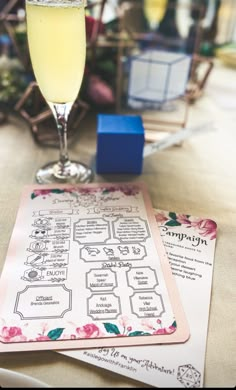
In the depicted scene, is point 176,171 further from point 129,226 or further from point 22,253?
point 22,253

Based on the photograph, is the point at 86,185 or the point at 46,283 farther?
the point at 86,185

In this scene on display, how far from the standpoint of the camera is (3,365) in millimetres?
→ 304

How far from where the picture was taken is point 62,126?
550 millimetres

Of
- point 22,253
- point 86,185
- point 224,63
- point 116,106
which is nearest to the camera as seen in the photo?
point 22,253

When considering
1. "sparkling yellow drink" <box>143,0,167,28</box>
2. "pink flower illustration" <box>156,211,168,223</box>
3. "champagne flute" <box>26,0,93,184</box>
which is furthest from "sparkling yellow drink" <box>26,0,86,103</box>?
"sparkling yellow drink" <box>143,0,167,28</box>

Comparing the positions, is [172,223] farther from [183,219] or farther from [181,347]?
[181,347]

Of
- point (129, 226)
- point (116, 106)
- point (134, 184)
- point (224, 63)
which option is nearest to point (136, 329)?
point (129, 226)

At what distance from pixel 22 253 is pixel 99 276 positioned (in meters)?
0.10

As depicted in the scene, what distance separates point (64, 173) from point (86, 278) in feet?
0.75

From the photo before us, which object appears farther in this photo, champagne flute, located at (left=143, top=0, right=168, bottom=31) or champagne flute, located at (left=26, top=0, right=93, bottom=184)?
champagne flute, located at (left=143, top=0, right=168, bottom=31)

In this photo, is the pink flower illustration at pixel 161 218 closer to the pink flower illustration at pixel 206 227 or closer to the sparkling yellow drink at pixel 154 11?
the pink flower illustration at pixel 206 227

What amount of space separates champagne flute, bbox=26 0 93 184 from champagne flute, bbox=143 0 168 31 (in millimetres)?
697

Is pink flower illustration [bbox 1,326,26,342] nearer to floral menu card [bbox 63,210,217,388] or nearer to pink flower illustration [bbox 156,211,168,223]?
floral menu card [bbox 63,210,217,388]

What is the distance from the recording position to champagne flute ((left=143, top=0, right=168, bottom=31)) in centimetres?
107
